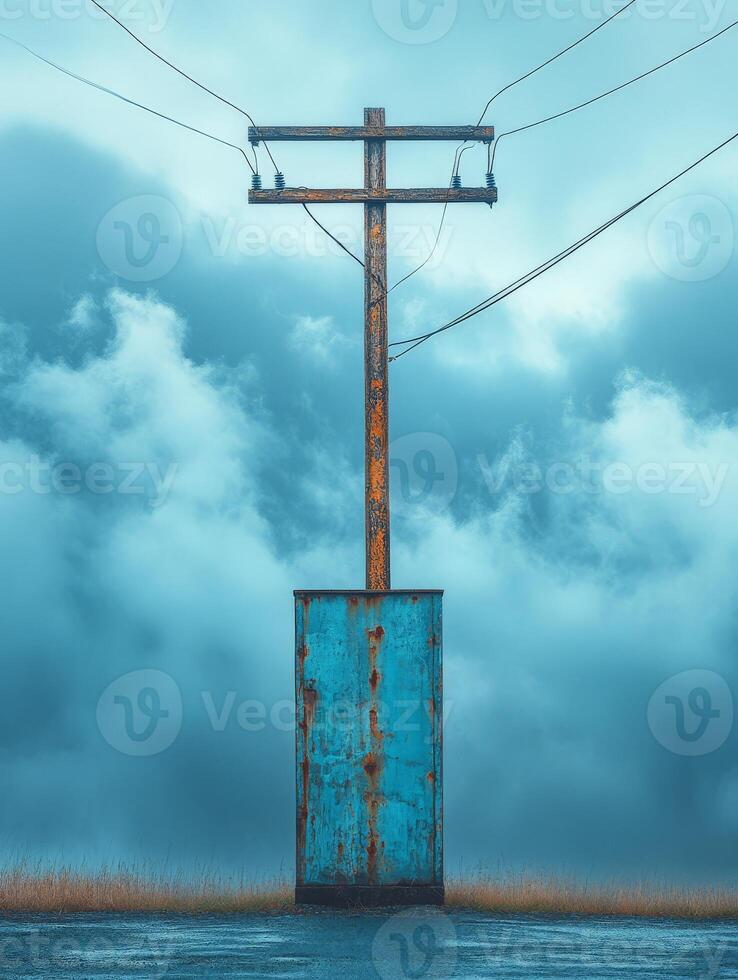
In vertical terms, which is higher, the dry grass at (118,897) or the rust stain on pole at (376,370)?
the rust stain on pole at (376,370)

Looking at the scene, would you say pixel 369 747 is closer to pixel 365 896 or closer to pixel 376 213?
pixel 365 896

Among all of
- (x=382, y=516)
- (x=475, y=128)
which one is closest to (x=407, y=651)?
(x=382, y=516)

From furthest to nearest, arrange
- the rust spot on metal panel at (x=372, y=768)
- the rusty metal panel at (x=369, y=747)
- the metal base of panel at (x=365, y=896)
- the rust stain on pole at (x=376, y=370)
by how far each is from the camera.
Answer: the rust stain on pole at (x=376, y=370) < the rust spot on metal panel at (x=372, y=768) < the rusty metal panel at (x=369, y=747) < the metal base of panel at (x=365, y=896)

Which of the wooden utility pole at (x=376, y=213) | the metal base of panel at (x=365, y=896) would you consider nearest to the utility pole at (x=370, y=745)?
the metal base of panel at (x=365, y=896)

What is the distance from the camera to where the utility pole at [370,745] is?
39.4ft

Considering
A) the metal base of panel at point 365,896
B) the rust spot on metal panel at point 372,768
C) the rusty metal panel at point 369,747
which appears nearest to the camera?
the metal base of panel at point 365,896

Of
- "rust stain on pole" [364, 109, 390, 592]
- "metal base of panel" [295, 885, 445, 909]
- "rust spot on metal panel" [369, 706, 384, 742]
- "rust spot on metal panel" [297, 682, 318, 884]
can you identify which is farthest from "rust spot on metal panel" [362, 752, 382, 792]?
"rust stain on pole" [364, 109, 390, 592]

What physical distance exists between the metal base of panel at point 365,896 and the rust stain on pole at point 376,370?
10.1 feet

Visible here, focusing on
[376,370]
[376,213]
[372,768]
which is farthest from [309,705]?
[376,213]

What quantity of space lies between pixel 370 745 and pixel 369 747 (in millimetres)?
23

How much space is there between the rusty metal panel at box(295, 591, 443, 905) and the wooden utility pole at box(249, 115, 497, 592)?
1.94 ft

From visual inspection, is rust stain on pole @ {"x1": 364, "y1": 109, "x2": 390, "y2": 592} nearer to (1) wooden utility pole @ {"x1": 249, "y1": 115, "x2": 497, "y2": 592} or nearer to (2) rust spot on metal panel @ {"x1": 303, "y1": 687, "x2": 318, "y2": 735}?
(1) wooden utility pole @ {"x1": 249, "y1": 115, "x2": 497, "y2": 592}

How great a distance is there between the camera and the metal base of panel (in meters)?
11.9

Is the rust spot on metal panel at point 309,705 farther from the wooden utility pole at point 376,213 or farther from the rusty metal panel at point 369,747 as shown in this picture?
the wooden utility pole at point 376,213
